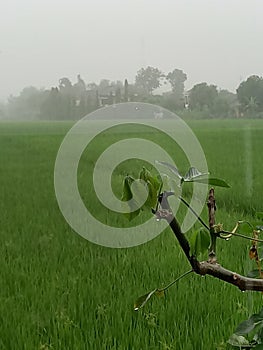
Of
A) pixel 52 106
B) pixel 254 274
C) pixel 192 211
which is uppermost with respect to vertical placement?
pixel 52 106

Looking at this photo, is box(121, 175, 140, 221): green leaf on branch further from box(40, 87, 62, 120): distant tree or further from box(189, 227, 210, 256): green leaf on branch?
box(40, 87, 62, 120): distant tree

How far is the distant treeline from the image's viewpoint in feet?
19.1

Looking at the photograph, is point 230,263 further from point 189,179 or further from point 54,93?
point 54,93

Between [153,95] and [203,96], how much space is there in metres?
2.01

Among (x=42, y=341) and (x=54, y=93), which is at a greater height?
(x=54, y=93)

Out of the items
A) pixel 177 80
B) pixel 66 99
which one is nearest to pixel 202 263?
pixel 177 80

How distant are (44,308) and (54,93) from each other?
7232 mm

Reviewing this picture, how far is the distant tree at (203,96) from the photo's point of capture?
630cm

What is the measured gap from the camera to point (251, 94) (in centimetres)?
661

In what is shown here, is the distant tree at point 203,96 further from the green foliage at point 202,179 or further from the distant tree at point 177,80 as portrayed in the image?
the green foliage at point 202,179

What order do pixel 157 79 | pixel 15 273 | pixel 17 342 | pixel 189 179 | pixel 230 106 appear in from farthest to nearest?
pixel 230 106 < pixel 157 79 < pixel 15 273 < pixel 17 342 < pixel 189 179

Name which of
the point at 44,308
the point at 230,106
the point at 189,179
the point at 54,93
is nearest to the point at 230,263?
the point at 44,308

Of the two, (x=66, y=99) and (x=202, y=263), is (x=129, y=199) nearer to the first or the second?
(x=202, y=263)

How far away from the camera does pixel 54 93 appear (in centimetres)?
828
